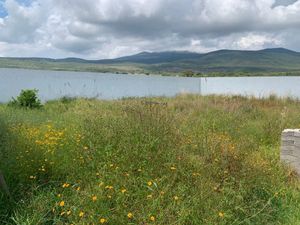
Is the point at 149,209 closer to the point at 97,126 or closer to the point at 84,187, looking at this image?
the point at 84,187

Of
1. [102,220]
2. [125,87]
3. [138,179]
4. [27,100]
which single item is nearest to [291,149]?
[138,179]

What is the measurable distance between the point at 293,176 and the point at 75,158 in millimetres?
3349

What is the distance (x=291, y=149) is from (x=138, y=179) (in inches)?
112

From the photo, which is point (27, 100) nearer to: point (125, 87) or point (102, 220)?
point (102, 220)

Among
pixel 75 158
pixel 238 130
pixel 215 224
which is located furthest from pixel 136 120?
pixel 238 130

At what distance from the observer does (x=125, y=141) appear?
4.70 meters

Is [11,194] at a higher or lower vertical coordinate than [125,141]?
lower

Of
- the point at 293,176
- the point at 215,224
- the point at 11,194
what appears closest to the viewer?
the point at 215,224

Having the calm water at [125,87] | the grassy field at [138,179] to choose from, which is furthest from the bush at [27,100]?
the grassy field at [138,179]

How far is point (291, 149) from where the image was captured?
541cm

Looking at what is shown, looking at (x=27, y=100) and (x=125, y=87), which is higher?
(x=27, y=100)

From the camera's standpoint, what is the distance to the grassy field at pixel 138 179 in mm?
3426

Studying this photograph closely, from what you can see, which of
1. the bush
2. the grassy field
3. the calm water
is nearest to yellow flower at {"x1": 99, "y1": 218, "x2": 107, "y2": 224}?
the grassy field

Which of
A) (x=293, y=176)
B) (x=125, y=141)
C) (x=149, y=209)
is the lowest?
(x=293, y=176)
